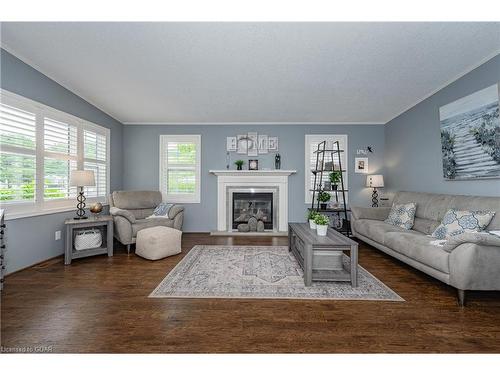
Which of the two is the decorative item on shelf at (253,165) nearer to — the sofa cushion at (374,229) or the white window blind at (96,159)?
the sofa cushion at (374,229)

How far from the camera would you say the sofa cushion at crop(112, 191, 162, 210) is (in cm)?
433

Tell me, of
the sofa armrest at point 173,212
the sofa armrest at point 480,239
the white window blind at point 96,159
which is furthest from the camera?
the sofa armrest at point 173,212

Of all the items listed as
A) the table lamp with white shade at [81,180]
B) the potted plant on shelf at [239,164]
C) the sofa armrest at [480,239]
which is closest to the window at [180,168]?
the potted plant on shelf at [239,164]

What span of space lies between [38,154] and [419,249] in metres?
Answer: 4.88

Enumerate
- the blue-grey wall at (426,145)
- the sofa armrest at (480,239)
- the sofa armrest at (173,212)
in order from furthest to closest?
the sofa armrest at (173,212)
the blue-grey wall at (426,145)
the sofa armrest at (480,239)

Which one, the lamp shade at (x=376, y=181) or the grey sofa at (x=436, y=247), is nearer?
the grey sofa at (x=436, y=247)

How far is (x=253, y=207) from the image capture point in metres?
5.29

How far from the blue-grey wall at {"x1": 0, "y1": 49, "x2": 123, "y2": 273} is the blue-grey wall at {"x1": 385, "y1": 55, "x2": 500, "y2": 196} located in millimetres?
5552

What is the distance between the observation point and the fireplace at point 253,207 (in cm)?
527

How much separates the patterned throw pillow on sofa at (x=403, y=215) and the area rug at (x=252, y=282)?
43.5 inches

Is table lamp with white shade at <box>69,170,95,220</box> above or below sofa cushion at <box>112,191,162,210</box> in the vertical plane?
above

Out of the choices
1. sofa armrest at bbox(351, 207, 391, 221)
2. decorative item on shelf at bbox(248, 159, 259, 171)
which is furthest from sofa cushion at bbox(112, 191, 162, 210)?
sofa armrest at bbox(351, 207, 391, 221)

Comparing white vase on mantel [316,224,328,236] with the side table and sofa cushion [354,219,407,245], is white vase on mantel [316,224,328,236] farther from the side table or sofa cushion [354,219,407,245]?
the side table

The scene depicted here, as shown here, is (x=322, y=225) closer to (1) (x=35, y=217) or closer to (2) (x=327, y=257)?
(2) (x=327, y=257)
